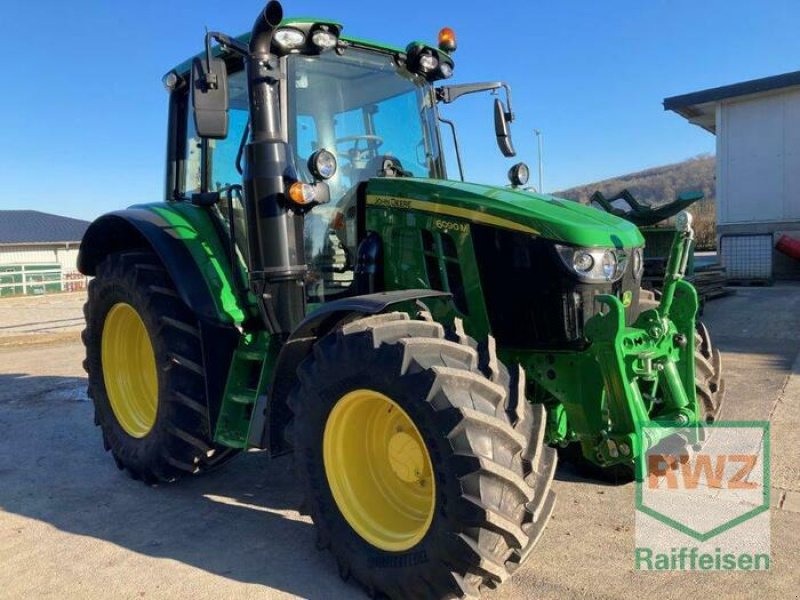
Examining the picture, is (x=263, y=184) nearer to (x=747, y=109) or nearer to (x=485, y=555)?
(x=485, y=555)

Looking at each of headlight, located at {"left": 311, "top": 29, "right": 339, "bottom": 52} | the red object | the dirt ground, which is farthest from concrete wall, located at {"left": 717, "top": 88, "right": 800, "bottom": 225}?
headlight, located at {"left": 311, "top": 29, "right": 339, "bottom": 52}

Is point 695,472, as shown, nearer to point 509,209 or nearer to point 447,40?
point 509,209

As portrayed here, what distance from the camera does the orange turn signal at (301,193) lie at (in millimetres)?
3441

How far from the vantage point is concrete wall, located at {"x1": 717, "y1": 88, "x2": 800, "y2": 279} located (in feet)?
48.6

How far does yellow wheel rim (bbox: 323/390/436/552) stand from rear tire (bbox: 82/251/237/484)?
1.24 meters

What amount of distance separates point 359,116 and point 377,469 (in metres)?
2.06

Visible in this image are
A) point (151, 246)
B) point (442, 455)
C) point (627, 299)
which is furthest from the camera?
point (151, 246)

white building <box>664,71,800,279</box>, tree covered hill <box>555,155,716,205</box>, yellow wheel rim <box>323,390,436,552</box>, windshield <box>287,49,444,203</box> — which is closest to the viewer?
yellow wheel rim <box>323,390,436,552</box>

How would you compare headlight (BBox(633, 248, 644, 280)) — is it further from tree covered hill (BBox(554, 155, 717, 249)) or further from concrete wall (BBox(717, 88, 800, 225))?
tree covered hill (BBox(554, 155, 717, 249))

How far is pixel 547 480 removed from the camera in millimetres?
2729

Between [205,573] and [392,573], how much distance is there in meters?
0.95

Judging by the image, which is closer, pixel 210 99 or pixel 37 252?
pixel 210 99

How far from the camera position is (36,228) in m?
45.7

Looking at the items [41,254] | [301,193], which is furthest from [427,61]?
[41,254]
